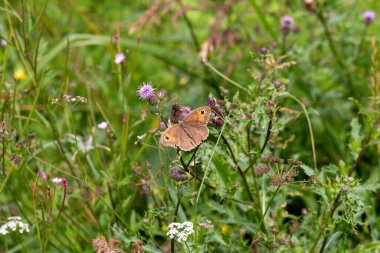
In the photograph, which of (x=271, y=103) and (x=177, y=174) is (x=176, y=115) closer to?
(x=177, y=174)

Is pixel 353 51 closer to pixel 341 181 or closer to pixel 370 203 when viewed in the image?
pixel 370 203

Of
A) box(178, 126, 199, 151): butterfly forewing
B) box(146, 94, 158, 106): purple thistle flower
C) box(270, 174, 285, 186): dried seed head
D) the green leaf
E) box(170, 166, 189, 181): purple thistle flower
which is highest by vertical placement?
box(146, 94, 158, 106): purple thistle flower

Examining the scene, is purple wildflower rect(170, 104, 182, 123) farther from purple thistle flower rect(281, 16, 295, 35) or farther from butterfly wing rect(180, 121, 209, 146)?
purple thistle flower rect(281, 16, 295, 35)

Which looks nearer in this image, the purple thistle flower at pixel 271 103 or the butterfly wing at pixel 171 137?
the butterfly wing at pixel 171 137

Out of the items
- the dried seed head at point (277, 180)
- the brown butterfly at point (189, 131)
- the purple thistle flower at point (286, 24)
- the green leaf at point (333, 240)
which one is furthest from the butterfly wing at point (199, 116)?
the purple thistle flower at point (286, 24)

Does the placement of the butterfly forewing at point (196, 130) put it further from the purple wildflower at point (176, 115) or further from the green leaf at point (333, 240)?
the green leaf at point (333, 240)

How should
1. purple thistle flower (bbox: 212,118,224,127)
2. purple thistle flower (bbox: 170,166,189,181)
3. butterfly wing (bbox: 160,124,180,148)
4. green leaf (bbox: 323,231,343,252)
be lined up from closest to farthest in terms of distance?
butterfly wing (bbox: 160,124,180,148) → purple thistle flower (bbox: 170,166,189,181) → purple thistle flower (bbox: 212,118,224,127) → green leaf (bbox: 323,231,343,252)

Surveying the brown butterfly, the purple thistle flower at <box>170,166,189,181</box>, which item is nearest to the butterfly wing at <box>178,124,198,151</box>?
the brown butterfly

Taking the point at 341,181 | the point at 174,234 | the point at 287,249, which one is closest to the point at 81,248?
the point at 174,234
